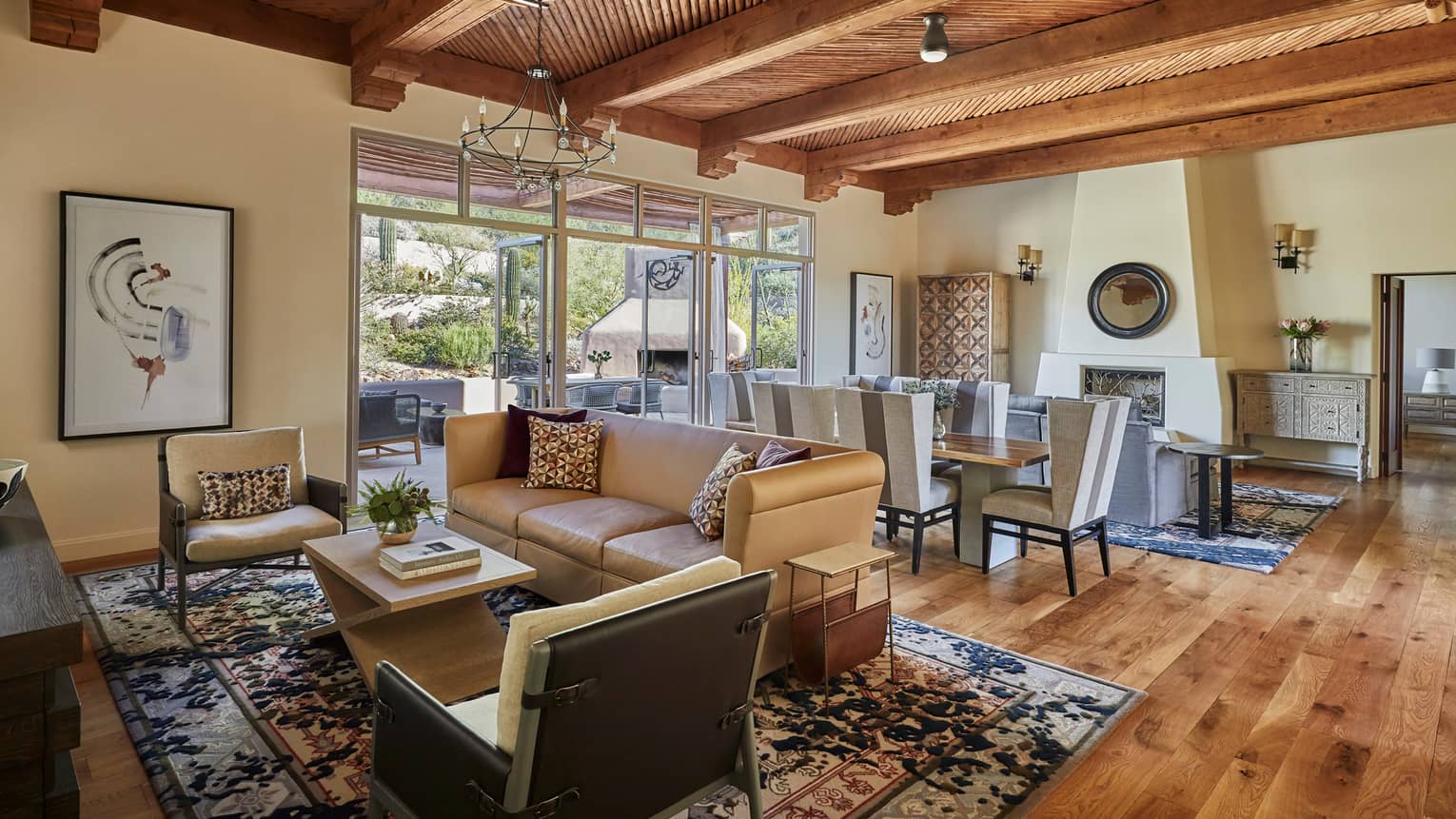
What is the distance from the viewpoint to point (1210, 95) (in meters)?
5.74

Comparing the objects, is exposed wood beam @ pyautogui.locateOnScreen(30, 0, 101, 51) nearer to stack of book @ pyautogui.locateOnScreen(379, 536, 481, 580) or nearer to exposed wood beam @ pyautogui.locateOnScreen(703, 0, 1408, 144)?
stack of book @ pyautogui.locateOnScreen(379, 536, 481, 580)

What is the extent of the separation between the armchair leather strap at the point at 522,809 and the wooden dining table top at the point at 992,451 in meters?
3.29

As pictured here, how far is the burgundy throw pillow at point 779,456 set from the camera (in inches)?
131

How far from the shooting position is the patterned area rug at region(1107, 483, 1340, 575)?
196 inches

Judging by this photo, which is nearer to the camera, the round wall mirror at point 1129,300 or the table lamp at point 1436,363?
the round wall mirror at point 1129,300

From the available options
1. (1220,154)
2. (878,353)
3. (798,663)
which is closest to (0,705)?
(798,663)

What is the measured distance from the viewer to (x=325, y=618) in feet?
11.9

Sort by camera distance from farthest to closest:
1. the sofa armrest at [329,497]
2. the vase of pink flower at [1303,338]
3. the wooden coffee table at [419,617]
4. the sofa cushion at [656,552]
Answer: the vase of pink flower at [1303,338] < the sofa armrest at [329,497] < the sofa cushion at [656,552] < the wooden coffee table at [419,617]

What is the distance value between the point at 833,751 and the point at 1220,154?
8.14 metres

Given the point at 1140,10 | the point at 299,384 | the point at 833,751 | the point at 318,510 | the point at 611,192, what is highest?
the point at 1140,10

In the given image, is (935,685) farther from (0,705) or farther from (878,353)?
(878,353)

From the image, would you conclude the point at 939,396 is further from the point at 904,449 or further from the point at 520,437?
the point at 520,437

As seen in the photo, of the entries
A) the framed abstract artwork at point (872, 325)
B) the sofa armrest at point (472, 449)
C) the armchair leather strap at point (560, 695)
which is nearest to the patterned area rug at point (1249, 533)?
the framed abstract artwork at point (872, 325)

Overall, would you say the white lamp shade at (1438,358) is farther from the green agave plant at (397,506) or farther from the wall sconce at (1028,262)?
the green agave plant at (397,506)
